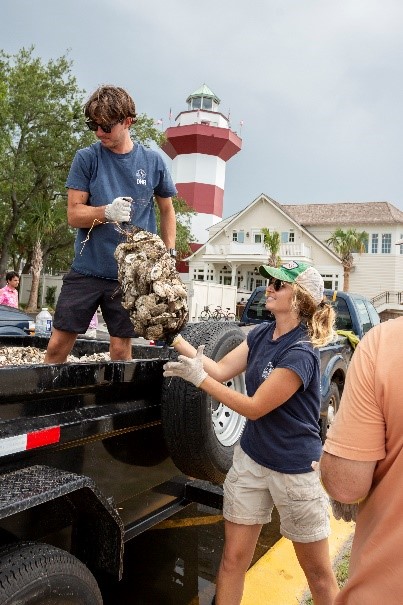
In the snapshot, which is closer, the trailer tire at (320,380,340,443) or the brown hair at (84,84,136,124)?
the brown hair at (84,84,136,124)

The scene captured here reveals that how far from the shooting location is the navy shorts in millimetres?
2965

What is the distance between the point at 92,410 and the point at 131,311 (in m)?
0.48

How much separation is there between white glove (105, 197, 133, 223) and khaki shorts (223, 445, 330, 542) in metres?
1.33

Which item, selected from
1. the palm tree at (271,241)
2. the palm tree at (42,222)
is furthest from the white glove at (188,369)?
the palm tree at (271,241)

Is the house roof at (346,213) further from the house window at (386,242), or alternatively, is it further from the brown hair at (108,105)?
the brown hair at (108,105)

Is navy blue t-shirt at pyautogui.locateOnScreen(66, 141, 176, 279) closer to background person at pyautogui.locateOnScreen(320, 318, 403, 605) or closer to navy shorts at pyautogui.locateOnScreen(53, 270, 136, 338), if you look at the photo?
navy shorts at pyautogui.locateOnScreen(53, 270, 136, 338)

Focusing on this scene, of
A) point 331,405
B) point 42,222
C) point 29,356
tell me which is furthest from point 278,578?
point 42,222

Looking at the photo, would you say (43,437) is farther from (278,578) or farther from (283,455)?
(278,578)

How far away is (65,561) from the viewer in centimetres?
187

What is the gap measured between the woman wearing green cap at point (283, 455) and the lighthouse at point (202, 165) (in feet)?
139

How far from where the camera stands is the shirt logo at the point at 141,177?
3072 mm

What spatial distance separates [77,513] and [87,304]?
3.81 ft

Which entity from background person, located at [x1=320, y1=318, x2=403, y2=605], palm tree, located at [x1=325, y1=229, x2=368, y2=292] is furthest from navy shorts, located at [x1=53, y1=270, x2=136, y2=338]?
palm tree, located at [x1=325, y1=229, x2=368, y2=292]

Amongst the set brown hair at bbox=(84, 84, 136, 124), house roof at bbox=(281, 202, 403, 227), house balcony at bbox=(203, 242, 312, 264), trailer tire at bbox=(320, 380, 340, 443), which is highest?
house roof at bbox=(281, 202, 403, 227)
